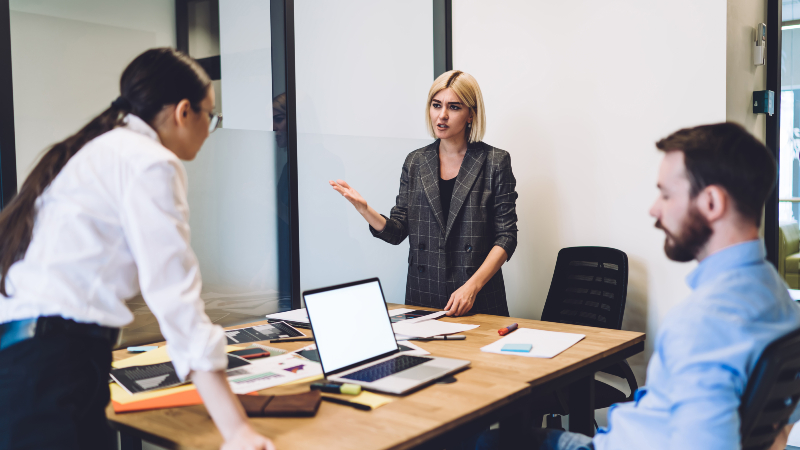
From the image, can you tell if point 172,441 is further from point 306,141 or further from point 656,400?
point 306,141

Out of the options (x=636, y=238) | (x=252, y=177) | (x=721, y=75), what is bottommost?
(x=636, y=238)

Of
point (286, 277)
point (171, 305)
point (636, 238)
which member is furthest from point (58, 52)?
point (636, 238)

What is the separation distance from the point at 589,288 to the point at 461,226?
0.73 m

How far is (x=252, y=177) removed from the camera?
275 centimetres

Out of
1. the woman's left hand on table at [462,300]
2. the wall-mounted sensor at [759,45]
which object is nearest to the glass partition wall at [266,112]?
the woman's left hand on table at [462,300]

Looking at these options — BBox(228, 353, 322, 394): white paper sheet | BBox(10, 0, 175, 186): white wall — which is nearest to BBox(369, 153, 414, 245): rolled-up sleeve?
BBox(228, 353, 322, 394): white paper sheet

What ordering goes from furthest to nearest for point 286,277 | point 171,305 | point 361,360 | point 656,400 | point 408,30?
1. point 408,30
2. point 286,277
3. point 361,360
4. point 656,400
5. point 171,305

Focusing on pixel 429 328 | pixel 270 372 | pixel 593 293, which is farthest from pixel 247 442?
pixel 593 293

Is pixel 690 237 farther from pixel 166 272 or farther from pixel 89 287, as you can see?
pixel 89 287

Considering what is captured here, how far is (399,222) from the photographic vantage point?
2793 millimetres

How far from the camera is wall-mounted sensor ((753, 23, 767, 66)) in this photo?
3.02m

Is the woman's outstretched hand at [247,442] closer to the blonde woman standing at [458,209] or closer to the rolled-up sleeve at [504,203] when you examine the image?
the blonde woman standing at [458,209]

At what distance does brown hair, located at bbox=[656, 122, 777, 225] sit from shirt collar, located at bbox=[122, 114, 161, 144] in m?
1.07

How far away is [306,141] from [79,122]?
3.50 feet
